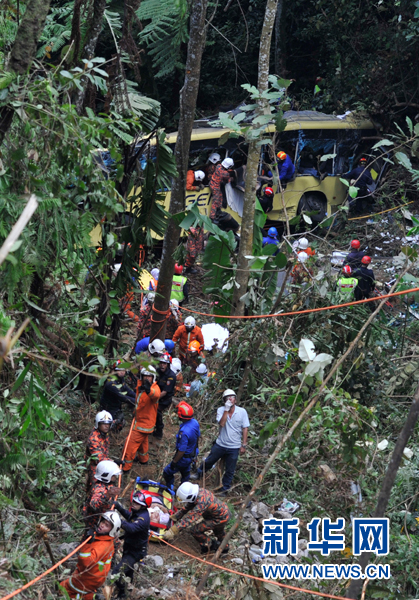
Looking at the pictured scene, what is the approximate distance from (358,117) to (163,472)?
989cm

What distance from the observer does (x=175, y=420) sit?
28.8 ft

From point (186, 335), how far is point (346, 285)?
7.72 ft

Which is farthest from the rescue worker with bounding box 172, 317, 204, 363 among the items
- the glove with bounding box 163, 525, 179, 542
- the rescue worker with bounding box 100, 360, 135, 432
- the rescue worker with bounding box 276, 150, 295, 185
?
the rescue worker with bounding box 276, 150, 295, 185

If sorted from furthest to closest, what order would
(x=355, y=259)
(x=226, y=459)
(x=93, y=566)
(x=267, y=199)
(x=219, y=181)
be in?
(x=267, y=199), (x=219, y=181), (x=355, y=259), (x=226, y=459), (x=93, y=566)

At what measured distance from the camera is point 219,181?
1193 cm

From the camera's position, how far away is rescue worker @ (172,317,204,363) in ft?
29.6

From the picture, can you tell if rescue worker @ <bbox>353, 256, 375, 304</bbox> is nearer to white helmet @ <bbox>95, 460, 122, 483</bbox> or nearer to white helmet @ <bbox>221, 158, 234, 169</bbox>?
white helmet @ <bbox>221, 158, 234, 169</bbox>

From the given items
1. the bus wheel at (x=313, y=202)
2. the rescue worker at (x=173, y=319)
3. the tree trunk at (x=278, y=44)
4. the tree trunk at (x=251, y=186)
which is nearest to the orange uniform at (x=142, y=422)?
the tree trunk at (x=251, y=186)

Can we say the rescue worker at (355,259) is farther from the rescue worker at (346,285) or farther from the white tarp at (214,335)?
the white tarp at (214,335)

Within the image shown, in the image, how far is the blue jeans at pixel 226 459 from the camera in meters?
7.26

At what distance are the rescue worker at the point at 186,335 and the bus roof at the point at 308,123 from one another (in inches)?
173

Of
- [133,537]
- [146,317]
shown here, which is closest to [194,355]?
[146,317]

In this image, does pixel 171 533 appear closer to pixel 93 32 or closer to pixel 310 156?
pixel 93 32

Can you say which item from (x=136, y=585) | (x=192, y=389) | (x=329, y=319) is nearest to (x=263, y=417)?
(x=192, y=389)
